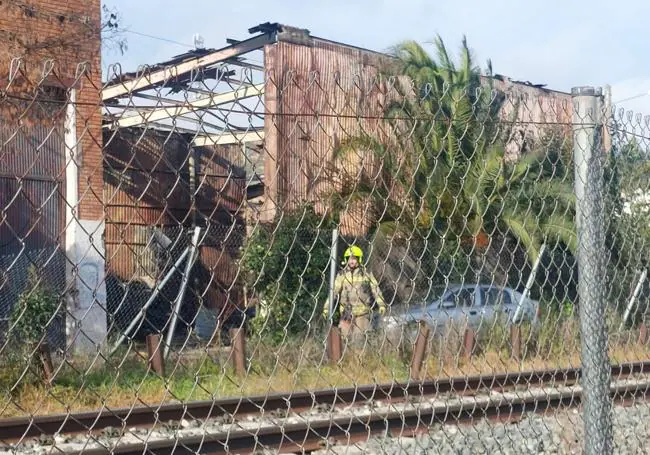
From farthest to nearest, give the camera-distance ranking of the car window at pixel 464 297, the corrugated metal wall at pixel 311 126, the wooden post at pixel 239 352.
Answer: the car window at pixel 464 297
the wooden post at pixel 239 352
the corrugated metal wall at pixel 311 126

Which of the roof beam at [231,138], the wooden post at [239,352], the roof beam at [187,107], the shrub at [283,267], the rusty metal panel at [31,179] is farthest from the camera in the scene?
the wooden post at [239,352]

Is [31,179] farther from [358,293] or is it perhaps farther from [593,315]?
[593,315]

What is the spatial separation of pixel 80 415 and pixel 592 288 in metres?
2.22

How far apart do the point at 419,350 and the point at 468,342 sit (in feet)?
1.76

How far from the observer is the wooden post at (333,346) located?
3.64 m

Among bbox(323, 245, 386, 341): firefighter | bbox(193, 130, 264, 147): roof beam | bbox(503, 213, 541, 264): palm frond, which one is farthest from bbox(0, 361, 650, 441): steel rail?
bbox(193, 130, 264, 147): roof beam

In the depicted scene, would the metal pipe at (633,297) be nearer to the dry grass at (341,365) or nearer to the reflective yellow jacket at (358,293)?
the dry grass at (341,365)

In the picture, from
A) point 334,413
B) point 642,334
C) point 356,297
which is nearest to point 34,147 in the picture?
point 356,297

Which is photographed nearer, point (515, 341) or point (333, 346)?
point (333, 346)

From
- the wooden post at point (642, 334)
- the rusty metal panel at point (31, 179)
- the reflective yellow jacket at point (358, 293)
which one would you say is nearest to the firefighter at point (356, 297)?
the reflective yellow jacket at point (358, 293)

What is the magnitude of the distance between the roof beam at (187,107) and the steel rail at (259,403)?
88cm

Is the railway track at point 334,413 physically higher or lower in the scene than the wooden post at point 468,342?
lower

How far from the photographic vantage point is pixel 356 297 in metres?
3.87

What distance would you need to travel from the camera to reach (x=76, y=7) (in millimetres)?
15719
